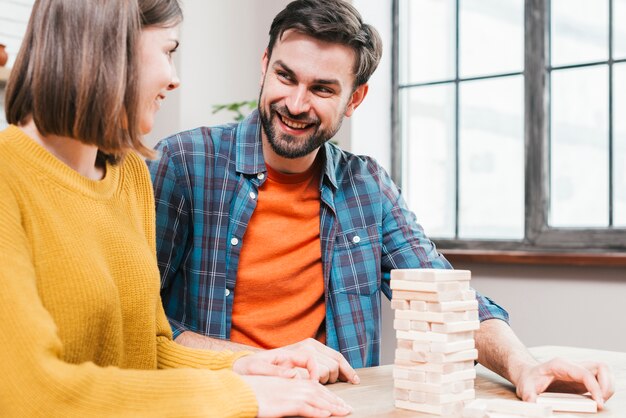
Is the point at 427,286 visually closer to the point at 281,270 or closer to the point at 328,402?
the point at 328,402

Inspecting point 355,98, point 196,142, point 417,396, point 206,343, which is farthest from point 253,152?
point 417,396

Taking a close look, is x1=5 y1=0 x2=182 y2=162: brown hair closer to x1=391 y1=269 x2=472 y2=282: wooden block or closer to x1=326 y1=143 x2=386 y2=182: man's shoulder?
x1=391 y1=269 x2=472 y2=282: wooden block

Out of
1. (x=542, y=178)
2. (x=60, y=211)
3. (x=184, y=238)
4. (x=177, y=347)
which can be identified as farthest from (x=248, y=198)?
(x=542, y=178)

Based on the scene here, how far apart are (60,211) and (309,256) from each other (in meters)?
0.92

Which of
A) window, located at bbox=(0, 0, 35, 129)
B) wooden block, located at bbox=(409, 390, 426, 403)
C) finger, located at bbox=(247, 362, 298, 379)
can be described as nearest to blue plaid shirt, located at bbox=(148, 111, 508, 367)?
finger, located at bbox=(247, 362, 298, 379)

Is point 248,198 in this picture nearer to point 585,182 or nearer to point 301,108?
point 301,108

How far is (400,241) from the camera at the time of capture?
6.99ft

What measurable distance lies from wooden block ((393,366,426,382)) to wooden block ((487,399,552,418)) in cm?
12

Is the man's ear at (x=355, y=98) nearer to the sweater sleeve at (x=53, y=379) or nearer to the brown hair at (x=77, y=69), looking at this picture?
the brown hair at (x=77, y=69)

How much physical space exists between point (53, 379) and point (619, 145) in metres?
2.76

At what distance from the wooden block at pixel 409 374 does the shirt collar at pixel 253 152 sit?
88 centimetres

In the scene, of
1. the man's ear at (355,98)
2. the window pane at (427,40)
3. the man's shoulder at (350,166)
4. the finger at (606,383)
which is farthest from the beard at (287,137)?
the window pane at (427,40)

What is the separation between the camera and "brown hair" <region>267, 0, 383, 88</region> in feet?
6.64

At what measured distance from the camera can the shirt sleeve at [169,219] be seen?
6.25ft
